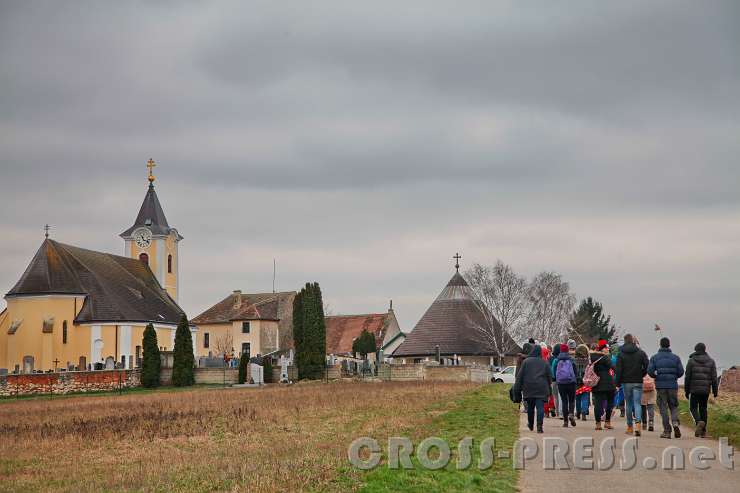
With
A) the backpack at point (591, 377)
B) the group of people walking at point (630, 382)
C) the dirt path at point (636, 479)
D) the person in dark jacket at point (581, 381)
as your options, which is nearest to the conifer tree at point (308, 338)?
the person in dark jacket at point (581, 381)

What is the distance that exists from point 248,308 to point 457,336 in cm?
2635

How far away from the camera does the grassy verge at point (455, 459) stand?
40.2 ft

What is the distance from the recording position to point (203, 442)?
65.1ft

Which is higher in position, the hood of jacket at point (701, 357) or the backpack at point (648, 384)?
the hood of jacket at point (701, 357)

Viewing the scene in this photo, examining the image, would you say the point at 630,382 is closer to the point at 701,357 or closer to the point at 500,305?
the point at 701,357

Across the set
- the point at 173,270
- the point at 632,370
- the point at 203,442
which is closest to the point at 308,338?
the point at 203,442

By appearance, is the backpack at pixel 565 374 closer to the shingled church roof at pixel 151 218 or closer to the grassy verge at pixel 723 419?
the grassy verge at pixel 723 419

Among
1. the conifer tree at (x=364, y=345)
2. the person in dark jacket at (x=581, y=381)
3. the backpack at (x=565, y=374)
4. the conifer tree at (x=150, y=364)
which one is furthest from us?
the conifer tree at (x=364, y=345)

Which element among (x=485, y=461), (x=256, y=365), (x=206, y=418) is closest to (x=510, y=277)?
(x=256, y=365)

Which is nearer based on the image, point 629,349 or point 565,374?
point 629,349

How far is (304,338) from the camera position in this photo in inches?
2386

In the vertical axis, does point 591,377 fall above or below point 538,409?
above

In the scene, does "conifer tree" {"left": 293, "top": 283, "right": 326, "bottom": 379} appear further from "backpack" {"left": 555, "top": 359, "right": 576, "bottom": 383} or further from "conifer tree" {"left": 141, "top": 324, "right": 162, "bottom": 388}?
"backpack" {"left": 555, "top": 359, "right": 576, "bottom": 383}

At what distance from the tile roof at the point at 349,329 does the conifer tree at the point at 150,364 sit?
1654 inches
